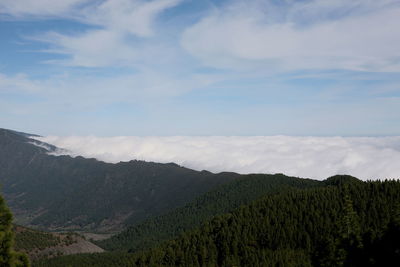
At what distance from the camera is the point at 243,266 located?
19938 cm

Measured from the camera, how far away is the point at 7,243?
4484cm

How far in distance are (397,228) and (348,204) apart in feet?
209

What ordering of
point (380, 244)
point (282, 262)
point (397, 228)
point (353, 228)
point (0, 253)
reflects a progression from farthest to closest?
1. point (353, 228)
2. point (282, 262)
3. point (380, 244)
4. point (397, 228)
5. point (0, 253)

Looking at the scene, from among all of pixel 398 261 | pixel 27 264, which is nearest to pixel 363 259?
pixel 398 261

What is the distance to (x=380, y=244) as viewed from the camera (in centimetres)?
15638

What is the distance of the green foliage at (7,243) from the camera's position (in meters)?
44.6

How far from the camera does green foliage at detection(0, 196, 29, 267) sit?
146 ft

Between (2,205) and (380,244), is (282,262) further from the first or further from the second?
(2,205)

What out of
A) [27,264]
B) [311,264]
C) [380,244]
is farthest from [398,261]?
[27,264]

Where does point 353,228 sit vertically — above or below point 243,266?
above

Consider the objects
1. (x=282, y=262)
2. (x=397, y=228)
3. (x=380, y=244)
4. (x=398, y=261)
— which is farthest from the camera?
(x=282, y=262)

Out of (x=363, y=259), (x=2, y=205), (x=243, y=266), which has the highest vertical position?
(x=2, y=205)

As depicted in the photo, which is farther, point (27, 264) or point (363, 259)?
point (363, 259)

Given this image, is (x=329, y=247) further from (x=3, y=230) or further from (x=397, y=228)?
(x=3, y=230)
